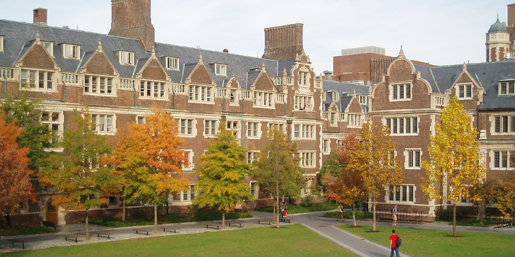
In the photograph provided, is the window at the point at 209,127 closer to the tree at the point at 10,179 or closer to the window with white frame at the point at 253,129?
the window with white frame at the point at 253,129

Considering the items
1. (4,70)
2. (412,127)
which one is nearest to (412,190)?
(412,127)

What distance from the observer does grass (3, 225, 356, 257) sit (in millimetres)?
33438

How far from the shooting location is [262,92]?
205 ft

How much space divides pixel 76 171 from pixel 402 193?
2899 cm

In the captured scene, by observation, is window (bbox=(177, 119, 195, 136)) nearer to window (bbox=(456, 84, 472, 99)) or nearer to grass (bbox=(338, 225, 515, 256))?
grass (bbox=(338, 225, 515, 256))

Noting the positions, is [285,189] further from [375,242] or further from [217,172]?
[375,242]

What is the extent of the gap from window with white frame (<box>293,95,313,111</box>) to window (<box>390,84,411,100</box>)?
537 inches

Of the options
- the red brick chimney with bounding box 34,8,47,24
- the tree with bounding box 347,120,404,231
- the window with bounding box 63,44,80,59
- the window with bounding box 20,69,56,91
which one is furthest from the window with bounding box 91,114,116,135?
the tree with bounding box 347,120,404,231

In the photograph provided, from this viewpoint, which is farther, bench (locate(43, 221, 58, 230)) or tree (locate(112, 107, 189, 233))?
tree (locate(112, 107, 189, 233))

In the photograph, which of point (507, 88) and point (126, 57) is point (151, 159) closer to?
point (126, 57)

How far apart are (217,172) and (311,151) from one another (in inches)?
899

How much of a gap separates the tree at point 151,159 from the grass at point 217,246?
4278mm

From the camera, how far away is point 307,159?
6706 centimetres

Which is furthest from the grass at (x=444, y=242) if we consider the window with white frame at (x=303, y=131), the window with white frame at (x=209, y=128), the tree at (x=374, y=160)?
the window with white frame at (x=303, y=131)
